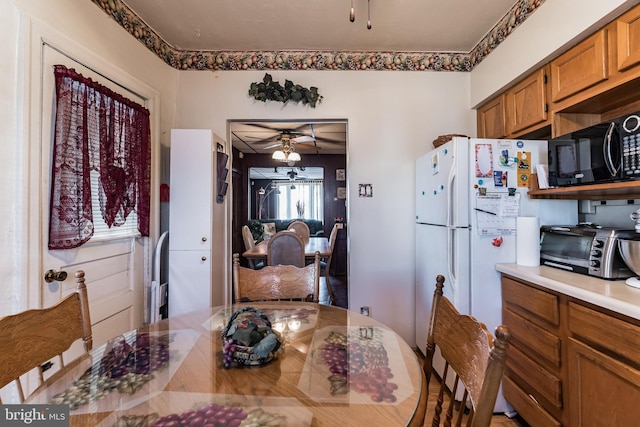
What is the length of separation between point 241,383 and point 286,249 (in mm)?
2140

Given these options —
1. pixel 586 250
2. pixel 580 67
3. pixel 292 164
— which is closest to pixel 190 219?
pixel 586 250

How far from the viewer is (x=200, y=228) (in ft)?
7.46

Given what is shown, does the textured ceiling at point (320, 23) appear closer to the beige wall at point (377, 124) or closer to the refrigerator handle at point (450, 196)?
the beige wall at point (377, 124)

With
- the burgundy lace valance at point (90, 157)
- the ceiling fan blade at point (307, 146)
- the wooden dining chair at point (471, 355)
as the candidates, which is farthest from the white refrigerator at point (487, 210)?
the ceiling fan blade at point (307, 146)

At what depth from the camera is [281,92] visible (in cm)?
254

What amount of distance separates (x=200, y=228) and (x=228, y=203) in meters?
0.54

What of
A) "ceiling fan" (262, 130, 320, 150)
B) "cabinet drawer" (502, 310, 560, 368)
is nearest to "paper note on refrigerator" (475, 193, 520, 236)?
"cabinet drawer" (502, 310, 560, 368)

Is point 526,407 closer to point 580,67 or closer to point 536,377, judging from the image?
point 536,377

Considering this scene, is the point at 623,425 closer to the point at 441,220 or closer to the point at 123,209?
the point at 441,220

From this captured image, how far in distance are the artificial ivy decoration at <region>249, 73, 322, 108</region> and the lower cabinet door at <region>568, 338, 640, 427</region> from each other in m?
2.37

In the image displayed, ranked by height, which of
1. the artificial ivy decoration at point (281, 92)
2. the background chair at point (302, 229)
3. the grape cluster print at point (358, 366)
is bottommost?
the grape cluster print at point (358, 366)

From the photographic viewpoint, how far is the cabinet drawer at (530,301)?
Result: 1438 mm

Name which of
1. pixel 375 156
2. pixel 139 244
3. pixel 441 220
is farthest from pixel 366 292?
pixel 139 244

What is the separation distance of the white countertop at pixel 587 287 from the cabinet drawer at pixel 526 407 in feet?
2.09
